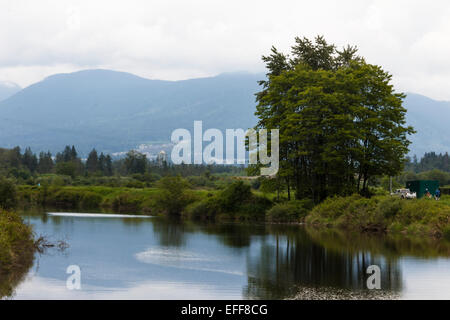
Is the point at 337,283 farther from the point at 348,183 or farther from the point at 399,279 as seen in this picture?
the point at 348,183

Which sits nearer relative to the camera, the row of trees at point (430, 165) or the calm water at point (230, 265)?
the calm water at point (230, 265)

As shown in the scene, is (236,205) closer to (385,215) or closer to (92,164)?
(385,215)

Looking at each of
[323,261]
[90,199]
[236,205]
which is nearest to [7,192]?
[323,261]

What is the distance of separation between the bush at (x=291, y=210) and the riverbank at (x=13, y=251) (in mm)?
26936

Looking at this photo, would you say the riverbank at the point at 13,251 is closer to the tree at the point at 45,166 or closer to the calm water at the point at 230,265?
the calm water at the point at 230,265

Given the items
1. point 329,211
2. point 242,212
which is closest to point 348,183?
point 329,211

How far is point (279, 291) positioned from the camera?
61.3 feet

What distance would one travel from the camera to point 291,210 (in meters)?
52.1

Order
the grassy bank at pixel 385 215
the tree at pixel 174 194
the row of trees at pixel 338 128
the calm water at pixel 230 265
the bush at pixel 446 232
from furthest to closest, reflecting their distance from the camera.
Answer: the tree at pixel 174 194
the row of trees at pixel 338 128
the grassy bank at pixel 385 215
the bush at pixel 446 232
the calm water at pixel 230 265

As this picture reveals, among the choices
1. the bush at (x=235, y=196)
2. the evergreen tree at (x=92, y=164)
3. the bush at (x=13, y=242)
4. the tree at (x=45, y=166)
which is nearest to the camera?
the bush at (x=13, y=242)

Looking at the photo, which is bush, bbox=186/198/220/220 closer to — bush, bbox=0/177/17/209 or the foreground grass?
the foreground grass

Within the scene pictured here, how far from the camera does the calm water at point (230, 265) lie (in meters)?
18.6

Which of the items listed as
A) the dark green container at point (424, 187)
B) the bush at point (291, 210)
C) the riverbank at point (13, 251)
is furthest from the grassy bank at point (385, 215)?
the riverbank at point (13, 251)

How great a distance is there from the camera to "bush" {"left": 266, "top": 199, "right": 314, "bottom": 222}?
51.9 m
